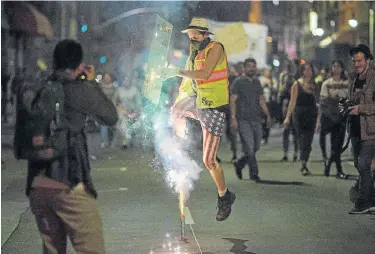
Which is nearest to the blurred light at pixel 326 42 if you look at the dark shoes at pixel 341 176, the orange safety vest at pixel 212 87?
the dark shoes at pixel 341 176

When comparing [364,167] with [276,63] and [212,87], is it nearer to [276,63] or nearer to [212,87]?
[212,87]

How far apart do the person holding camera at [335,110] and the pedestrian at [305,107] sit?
0.28 m

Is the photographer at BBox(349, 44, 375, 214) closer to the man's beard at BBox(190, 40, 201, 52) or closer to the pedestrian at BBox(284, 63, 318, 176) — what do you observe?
the man's beard at BBox(190, 40, 201, 52)

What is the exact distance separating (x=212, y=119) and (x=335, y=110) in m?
6.06

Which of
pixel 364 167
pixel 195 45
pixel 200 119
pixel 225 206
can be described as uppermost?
pixel 195 45

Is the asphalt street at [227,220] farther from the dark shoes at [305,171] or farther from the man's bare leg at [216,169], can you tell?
the man's bare leg at [216,169]

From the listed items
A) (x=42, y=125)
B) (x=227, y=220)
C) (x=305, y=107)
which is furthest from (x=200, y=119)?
(x=305, y=107)

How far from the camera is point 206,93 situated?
28.0 feet

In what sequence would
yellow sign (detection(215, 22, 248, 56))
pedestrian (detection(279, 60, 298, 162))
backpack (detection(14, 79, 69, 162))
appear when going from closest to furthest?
1. backpack (detection(14, 79, 69, 162))
2. pedestrian (detection(279, 60, 298, 162))
3. yellow sign (detection(215, 22, 248, 56))

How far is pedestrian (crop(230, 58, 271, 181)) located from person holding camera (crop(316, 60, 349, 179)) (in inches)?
48.0

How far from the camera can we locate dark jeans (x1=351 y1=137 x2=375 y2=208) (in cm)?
984

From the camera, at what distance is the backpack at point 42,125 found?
5.48m

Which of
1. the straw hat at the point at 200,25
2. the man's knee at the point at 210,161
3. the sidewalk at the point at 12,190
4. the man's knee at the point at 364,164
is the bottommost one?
the sidewalk at the point at 12,190

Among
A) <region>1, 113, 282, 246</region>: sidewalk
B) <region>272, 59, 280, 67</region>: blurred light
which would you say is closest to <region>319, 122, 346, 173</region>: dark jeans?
<region>1, 113, 282, 246</region>: sidewalk
